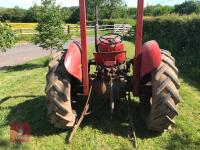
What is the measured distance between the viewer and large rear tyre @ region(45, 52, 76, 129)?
606 cm

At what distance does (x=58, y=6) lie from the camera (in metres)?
16.2

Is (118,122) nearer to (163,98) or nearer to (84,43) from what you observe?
(163,98)

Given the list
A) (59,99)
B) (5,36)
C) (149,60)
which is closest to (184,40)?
(5,36)

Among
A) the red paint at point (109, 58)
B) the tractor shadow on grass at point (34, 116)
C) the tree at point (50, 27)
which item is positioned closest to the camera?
the tractor shadow on grass at point (34, 116)

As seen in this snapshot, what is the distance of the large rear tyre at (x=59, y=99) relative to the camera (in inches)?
239

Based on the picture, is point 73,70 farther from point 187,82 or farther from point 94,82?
point 187,82

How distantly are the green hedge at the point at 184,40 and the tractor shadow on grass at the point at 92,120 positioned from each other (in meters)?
4.58

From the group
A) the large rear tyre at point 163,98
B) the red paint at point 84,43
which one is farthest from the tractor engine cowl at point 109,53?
the large rear tyre at point 163,98

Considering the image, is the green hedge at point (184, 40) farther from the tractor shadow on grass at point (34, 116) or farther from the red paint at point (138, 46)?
the tractor shadow on grass at point (34, 116)

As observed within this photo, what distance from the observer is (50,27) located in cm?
1594

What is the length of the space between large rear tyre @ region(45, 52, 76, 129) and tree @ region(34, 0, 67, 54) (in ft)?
32.4

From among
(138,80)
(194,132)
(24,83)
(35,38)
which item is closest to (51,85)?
(138,80)

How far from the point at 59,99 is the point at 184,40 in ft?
36.1

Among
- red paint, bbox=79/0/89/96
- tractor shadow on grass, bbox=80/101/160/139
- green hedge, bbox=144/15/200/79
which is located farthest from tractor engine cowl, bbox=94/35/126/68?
green hedge, bbox=144/15/200/79
